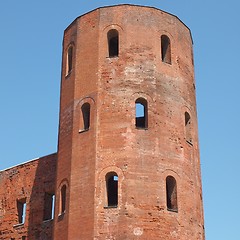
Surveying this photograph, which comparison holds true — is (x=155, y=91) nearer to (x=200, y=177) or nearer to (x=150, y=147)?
(x=150, y=147)

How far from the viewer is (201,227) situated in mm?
20609

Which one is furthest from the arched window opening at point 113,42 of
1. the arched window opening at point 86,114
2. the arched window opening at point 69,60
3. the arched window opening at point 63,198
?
the arched window opening at point 63,198

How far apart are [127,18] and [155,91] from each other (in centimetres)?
325

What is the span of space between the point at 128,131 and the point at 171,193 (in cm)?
261

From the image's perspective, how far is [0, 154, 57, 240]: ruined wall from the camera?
23683 millimetres

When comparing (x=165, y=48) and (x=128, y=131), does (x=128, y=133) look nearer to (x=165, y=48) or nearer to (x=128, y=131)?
(x=128, y=131)

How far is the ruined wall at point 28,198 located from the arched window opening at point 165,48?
6.20 meters

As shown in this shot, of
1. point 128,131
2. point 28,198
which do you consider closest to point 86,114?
point 128,131

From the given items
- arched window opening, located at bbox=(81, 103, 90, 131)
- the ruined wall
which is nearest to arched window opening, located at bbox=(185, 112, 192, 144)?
arched window opening, located at bbox=(81, 103, 90, 131)

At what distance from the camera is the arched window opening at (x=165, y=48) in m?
22.1

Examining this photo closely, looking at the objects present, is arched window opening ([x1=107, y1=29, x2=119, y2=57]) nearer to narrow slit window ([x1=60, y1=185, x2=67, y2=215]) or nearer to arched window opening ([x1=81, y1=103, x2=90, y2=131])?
arched window opening ([x1=81, y1=103, x2=90, y2=131])

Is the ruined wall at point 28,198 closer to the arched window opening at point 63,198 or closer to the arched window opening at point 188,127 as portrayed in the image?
the arched window opening at point 63,198

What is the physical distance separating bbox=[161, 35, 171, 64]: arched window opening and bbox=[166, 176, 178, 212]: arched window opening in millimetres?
4800

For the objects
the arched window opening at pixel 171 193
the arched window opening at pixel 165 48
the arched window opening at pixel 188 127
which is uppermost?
the arched window opening at pixel 165 48
